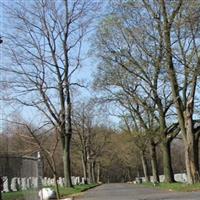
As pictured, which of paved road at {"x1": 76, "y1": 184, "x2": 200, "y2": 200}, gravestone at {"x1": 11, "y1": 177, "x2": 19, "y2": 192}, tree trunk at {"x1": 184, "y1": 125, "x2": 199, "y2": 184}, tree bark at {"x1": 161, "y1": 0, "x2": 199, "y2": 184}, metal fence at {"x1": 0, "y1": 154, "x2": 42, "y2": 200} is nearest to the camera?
metal fence at {"x1": 0, "y1": 154, "x2": 42, "y2": 200}

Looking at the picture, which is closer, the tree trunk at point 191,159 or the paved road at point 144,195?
the paved road at point 144,195

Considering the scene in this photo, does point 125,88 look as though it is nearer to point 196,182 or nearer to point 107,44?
point 107,44

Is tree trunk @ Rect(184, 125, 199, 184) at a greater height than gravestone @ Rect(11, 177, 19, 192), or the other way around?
tree trunk @ Rect(184, 125, 199, 184)

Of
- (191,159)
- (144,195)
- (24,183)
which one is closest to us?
(24,183)

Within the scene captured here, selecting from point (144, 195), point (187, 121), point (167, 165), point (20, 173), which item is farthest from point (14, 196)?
point (167, 165)

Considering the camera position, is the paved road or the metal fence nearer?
the metal fence

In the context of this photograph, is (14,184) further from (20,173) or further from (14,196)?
(14,196)

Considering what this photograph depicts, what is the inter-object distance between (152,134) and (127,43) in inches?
525

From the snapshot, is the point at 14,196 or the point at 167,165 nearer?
the point at 14,196

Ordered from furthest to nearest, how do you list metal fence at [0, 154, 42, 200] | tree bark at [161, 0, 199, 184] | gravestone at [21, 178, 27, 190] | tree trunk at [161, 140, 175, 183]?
tree trunk at [161, 140, 175, 183] < tree bark at [161, 0, 199, 184] < gravestone at [21, 178, 27, 190] < metal fence at [0, 154, 42, 200]

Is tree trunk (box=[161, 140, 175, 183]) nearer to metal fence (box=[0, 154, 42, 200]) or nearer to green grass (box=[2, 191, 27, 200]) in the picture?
metal fence (box=[0, 154, 42, 200])

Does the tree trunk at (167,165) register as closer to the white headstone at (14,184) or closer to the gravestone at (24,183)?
the gravestone at (24,183)

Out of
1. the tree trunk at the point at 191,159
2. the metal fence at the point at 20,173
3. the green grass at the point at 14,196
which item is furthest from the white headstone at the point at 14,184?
the tree trunk at the point at 191,159

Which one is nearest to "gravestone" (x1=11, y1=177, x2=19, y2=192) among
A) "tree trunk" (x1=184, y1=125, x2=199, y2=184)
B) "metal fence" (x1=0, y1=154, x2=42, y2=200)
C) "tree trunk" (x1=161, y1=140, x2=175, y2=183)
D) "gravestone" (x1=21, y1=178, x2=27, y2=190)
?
"metal fence" (x1=0, y1=154, x2=42, y2=200)
